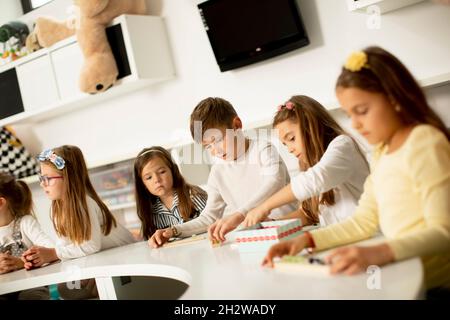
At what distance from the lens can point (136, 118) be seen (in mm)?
3100

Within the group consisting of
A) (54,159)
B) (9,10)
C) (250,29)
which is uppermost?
(9,10)

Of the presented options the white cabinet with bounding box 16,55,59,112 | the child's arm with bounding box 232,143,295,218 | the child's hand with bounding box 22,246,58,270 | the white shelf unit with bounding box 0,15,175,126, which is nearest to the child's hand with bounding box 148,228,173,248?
the child's arm with bounding box 232,143,295,218

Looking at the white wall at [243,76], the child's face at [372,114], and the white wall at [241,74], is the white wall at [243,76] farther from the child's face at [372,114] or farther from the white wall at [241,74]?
the child's face at [372,114]

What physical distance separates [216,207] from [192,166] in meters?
0.81

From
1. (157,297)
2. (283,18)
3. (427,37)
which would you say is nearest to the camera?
(157,297)

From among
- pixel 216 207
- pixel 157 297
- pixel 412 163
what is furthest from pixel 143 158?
pixel 412 163

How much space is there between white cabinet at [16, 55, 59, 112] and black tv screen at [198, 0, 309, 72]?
42.7 inches

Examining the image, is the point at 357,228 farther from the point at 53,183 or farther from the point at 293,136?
the point at 53,183

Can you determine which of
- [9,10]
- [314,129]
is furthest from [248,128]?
[9,10]

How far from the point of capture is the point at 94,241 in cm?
176

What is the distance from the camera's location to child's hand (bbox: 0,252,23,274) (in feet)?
5.78

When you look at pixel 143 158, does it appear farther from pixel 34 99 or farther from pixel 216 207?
pixel 34 99

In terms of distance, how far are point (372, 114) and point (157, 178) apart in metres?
1.15

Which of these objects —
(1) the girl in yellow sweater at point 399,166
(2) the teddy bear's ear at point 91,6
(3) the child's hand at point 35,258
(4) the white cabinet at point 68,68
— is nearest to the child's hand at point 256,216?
(1) the girl in yellow sweater at point 399,166
